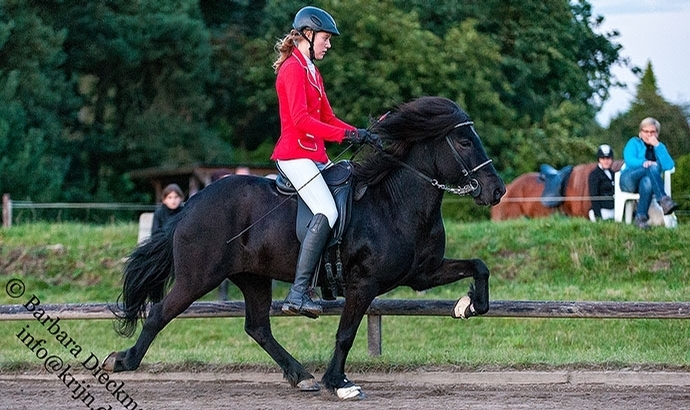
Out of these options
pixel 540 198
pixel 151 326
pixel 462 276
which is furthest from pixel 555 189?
pixel 151 326

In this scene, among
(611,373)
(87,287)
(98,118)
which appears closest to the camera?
(611,373)

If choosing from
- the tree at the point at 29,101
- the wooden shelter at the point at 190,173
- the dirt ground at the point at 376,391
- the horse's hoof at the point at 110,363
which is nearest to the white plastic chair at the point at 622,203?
the dirt ground at the point at 376,391

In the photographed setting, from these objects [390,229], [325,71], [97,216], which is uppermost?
[325,71]

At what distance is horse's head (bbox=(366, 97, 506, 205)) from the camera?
7.94 meters

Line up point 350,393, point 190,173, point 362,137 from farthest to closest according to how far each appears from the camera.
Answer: point 190,173 → point 362,137 → point 350,393

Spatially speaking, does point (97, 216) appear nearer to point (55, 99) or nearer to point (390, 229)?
point (55, 99)

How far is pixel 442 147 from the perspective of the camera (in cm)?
814

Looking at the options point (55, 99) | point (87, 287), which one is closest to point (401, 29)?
point (55, 99)

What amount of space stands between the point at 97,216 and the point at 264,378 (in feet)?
74.0

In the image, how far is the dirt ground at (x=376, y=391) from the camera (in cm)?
756

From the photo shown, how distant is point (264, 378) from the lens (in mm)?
8898

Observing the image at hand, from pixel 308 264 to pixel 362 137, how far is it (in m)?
0.99

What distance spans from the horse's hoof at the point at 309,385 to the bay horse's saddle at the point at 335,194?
1.11 meters

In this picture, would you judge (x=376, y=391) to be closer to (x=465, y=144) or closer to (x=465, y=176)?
(x=465, y=176)
